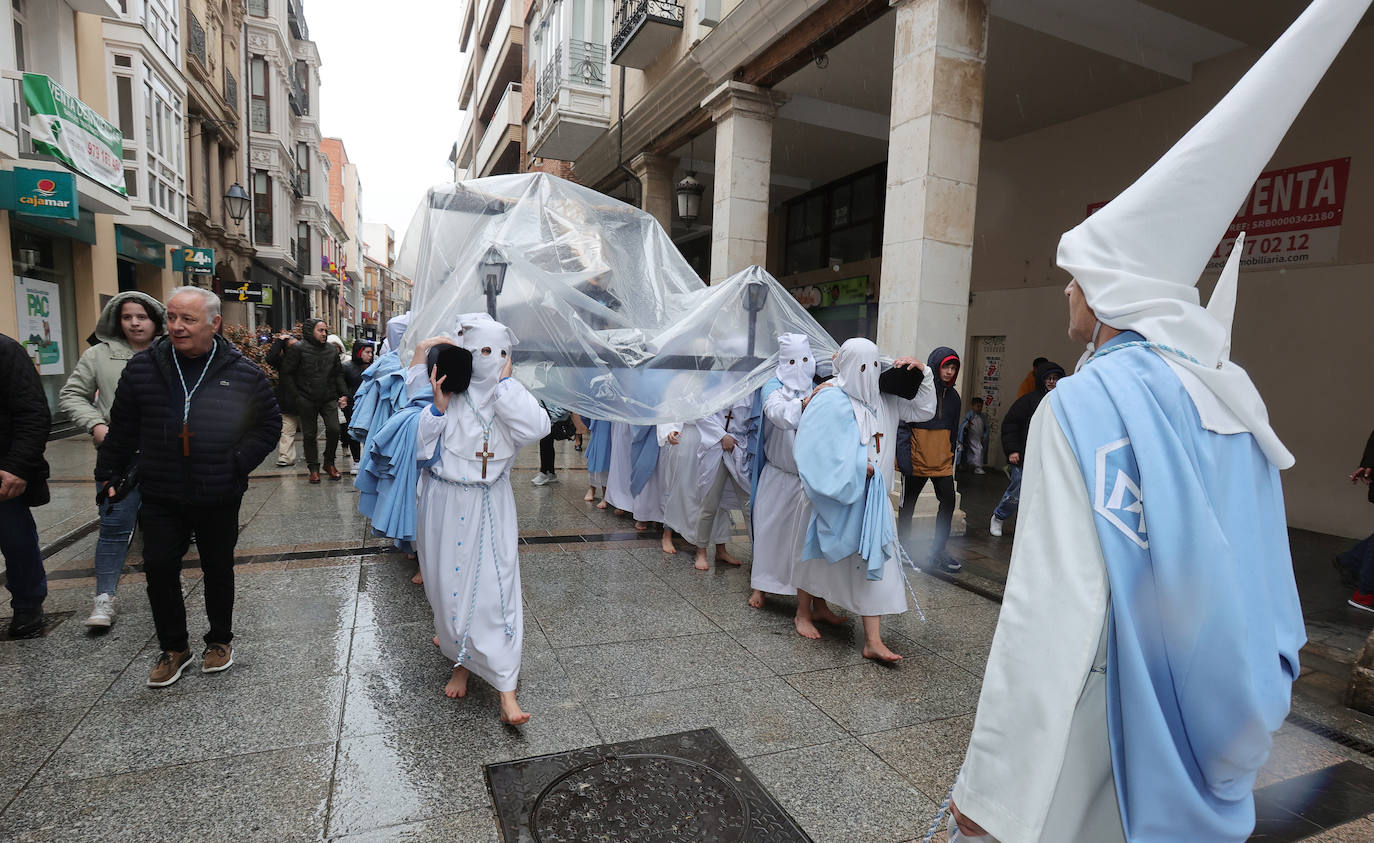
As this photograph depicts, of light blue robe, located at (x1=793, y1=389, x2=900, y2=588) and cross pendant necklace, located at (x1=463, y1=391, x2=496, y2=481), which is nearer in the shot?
cross pendant necklace, located at (x1=463, y1=391, x2=496, y2=481)

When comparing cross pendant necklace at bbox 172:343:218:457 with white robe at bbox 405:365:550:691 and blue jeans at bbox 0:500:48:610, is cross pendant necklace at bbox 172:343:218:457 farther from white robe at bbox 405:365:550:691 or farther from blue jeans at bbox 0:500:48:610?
blue jeans at bbox 0:500:48:610

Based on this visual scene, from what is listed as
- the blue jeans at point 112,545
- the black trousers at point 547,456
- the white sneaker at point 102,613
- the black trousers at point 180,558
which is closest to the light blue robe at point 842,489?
the black trousers at point 180,558

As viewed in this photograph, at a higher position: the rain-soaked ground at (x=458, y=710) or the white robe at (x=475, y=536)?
the white robe at (x=475, y=536)

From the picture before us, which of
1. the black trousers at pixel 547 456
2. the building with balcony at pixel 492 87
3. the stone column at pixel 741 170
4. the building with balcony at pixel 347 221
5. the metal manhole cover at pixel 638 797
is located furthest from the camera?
the building with balcony at pixel 347 221

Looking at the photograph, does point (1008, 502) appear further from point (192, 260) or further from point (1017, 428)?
point (192, 260)

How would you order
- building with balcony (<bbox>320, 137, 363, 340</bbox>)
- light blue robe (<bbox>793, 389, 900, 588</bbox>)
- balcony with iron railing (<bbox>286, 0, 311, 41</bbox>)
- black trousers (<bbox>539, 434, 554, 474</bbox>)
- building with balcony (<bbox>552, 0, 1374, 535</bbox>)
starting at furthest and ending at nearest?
building with balcony (<bbox>320, 137, 363, 340</bbox>) < balcony with iron railing (<bbox>286, 0, 311, 41</bbox>) < black trousers (<bbox>539, 434, 554, 474</bbox>) < building with balcony (<bbox>552, 0, 1374, 535</bbox>) < light blue robe (<bbox>793, 389, 900, 588</bbox>)

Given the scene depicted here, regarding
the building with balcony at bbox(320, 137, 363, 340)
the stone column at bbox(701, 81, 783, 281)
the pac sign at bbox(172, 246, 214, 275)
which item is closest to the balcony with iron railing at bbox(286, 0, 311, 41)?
the building with balcony at bbox(320, 137, 363, 340)

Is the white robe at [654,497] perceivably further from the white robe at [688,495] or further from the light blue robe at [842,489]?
the light blue robe at [842,489]

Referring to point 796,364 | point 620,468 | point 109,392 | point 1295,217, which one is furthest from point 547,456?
point 1295,217

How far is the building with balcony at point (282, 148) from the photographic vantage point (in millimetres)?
27031

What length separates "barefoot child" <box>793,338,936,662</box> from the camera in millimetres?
3889

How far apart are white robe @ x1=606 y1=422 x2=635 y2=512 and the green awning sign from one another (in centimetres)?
962

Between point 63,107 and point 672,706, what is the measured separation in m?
12.9

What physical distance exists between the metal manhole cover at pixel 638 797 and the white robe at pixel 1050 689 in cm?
142
